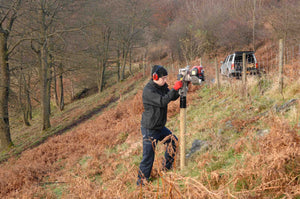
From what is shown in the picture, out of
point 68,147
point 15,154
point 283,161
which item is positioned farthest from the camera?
point 15,154

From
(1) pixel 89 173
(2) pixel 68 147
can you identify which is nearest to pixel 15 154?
(2) pixel 68 147

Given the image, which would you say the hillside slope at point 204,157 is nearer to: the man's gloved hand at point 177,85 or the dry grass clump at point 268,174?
the dry grass clump at point 268,174

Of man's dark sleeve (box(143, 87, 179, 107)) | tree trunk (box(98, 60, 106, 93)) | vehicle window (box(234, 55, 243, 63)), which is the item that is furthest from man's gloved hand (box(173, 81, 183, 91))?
tree trunk (box(98, 60, 106, 93))

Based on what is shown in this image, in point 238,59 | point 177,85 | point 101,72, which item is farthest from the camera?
point 101,72

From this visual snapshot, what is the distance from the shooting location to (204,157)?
3777 mm

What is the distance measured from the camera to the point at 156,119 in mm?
3469

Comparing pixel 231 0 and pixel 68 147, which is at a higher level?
pixel 231 0

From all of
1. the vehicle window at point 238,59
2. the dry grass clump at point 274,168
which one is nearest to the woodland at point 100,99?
the dry grass clump at point 274,168

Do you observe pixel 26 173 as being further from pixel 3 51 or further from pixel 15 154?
pixel 3 51

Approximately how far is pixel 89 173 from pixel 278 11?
26.4m

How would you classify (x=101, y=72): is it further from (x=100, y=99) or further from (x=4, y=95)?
(x=4, y=95)

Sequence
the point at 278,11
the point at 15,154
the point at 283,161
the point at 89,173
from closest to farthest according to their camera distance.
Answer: the point at 283,161 < the point at 89,173 < the point at 15,154 < the point at 278,11

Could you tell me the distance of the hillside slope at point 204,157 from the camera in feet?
7.61

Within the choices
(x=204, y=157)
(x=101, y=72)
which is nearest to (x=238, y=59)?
(x=204, y=157)
